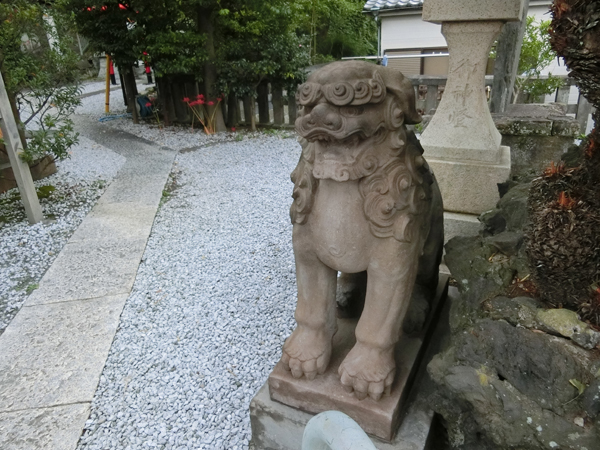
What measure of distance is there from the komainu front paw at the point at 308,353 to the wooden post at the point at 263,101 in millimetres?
7114

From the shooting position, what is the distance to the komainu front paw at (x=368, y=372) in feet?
5.02

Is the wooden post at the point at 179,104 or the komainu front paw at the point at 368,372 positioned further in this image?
the wooden post at the point at 179,104

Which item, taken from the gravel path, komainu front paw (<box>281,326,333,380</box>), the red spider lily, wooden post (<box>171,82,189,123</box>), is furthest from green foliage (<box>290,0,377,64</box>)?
the red spider lily

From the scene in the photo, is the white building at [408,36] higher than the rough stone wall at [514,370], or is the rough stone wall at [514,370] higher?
the white building at [408,36]

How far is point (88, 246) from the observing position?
12.7 feet

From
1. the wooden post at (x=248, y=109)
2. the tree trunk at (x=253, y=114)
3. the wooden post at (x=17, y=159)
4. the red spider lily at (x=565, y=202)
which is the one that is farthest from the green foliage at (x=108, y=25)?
the red spider lily at (x=565, y=202)

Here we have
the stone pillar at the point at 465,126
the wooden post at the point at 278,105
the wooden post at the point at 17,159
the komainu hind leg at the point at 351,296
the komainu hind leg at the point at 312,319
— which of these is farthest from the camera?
the wooden post at the point at 278,105

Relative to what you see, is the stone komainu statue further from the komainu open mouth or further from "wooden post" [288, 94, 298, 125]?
"wooden post" [288, 94, 298, 125]

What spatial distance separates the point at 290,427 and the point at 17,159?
3885mm

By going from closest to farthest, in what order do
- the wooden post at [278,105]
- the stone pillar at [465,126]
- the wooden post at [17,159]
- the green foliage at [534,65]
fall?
1. the stone pillar at [465,126]
2. the wooden post at [17,159]
3. the green foliage at [534,65]
4. the wooden post at [278,105]

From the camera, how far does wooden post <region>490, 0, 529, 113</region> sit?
4.56 m

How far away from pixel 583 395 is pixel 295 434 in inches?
37.8

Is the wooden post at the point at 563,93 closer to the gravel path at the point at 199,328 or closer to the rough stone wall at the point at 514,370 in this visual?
the gravel path at the point at 199,328

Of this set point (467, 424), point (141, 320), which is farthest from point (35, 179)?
point (467, 424)
